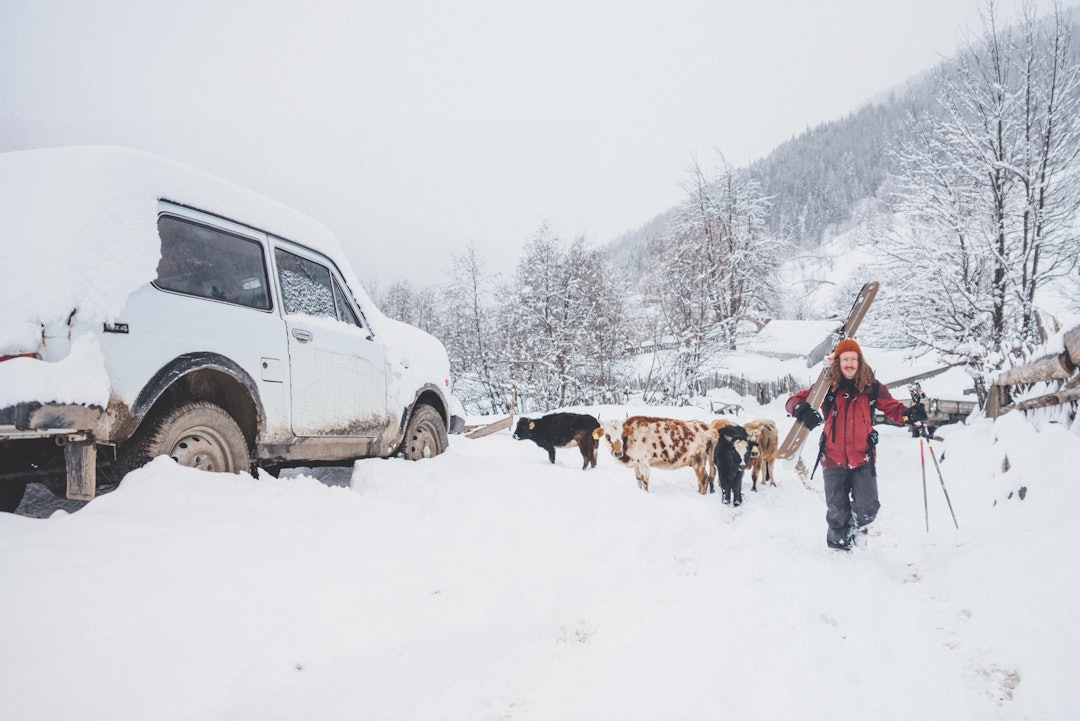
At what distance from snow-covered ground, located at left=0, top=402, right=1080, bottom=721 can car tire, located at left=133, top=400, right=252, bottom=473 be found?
0.23m

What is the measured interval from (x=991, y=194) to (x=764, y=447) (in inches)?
404

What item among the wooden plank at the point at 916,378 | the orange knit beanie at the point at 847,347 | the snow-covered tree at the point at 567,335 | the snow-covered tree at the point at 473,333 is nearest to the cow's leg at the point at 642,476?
the orange knit beanie at the point at 847,347

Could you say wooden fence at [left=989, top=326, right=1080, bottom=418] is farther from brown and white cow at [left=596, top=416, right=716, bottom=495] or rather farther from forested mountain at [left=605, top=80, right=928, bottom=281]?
forested mountain at [left=605, top=80, right=928, bottom=281]

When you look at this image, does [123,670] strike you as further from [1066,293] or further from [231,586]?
[1066,293]

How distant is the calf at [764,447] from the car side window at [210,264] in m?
7.31

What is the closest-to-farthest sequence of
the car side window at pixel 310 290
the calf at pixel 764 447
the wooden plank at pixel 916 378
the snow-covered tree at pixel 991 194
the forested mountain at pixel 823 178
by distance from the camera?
the car side window at pixel 310 290
the calf at pixel 764 447
the snow-covered tree at pixel 991 194
the wooden plank at pixel 916 378
the forested mountain at pixel 823 178

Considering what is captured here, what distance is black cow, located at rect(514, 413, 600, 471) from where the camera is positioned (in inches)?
382

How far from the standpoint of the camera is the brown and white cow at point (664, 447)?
8117 mm

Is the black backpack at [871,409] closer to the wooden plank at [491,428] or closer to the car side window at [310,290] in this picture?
the car side window at [310,290]

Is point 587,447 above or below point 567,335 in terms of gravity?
below

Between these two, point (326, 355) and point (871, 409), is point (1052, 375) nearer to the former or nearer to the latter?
point (871, 409)

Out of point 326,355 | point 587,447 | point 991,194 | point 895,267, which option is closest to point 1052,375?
point 587,447

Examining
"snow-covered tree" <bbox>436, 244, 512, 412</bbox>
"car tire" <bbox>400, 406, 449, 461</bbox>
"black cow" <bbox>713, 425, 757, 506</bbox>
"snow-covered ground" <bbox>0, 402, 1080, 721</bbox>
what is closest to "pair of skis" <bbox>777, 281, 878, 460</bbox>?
"black cow" <bbox>713, 425, 757, 506</bbox>

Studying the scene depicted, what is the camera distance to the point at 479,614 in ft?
9.68
